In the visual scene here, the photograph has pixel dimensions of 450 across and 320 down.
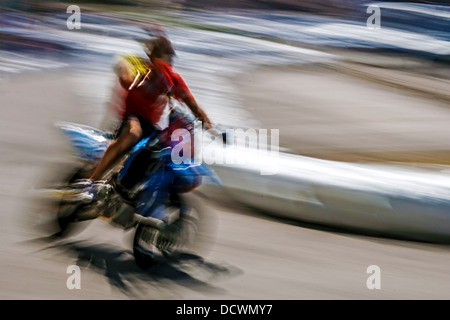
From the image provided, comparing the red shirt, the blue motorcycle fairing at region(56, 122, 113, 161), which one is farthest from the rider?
the blue motorcycle fairing at region(56, 122, 113, 161)

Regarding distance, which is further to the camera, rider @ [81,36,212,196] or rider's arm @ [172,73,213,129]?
rider's arm @ [172,73,213,129]

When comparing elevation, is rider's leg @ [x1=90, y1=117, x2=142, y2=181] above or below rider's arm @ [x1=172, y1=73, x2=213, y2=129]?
below

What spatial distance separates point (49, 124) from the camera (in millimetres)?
7098

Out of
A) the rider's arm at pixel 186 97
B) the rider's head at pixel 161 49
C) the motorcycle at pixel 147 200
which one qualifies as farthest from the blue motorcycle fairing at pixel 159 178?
the rider's head at pixel 161 49

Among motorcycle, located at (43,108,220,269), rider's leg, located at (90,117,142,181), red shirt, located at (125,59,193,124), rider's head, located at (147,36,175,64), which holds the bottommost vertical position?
motorcycle, located at (43,108,220,269)

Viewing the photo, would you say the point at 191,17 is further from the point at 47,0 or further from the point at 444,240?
the point at 444,240

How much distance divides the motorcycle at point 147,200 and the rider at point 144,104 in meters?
0.06

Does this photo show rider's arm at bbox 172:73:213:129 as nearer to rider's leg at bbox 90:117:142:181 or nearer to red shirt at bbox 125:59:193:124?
red shirt at bbox 125:59:193:124

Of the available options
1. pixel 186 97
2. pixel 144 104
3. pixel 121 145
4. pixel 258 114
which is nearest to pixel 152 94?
pixel 144 104

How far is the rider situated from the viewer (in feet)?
12.9

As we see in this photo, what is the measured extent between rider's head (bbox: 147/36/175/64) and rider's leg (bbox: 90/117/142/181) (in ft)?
1.28

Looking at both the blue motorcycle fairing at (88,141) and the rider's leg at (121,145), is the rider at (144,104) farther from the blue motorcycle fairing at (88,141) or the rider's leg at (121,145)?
the blue motorcycle fairing at (88,141)
